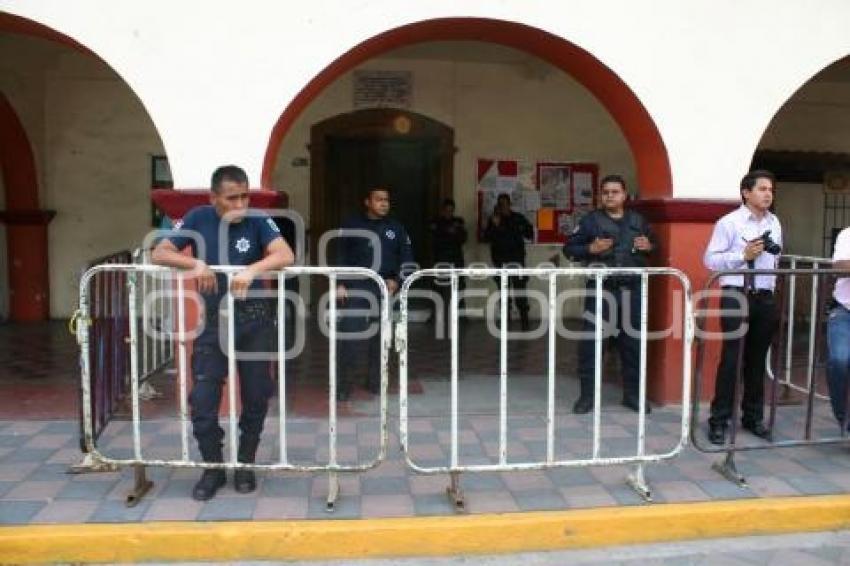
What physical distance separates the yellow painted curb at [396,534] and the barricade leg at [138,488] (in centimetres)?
24

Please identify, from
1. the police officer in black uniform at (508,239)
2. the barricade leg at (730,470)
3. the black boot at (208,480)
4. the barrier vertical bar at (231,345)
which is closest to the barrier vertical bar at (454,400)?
the barrier vertical bar at (231,345)

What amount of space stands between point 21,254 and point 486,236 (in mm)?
5472

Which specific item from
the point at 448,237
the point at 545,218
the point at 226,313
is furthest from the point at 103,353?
the point at 545,218

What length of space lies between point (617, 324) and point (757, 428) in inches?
44.1

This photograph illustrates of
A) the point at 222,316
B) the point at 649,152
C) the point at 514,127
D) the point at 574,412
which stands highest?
the point at 514,127

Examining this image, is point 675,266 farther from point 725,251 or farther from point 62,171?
point 62,171

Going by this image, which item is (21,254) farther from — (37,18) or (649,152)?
(649,152)

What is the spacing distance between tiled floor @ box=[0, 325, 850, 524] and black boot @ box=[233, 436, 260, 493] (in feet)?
0.19

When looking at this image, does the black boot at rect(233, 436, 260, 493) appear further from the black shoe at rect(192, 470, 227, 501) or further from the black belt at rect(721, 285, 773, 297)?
the black belt at rect(721, 285, 773, 297)

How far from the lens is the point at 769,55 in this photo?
535 cm

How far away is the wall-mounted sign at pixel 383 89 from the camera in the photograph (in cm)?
880

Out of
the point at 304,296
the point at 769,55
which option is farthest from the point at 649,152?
the point at 304,296

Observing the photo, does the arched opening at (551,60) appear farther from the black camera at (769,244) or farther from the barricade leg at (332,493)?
the barricade leg at (332,493)

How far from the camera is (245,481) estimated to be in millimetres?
4016
